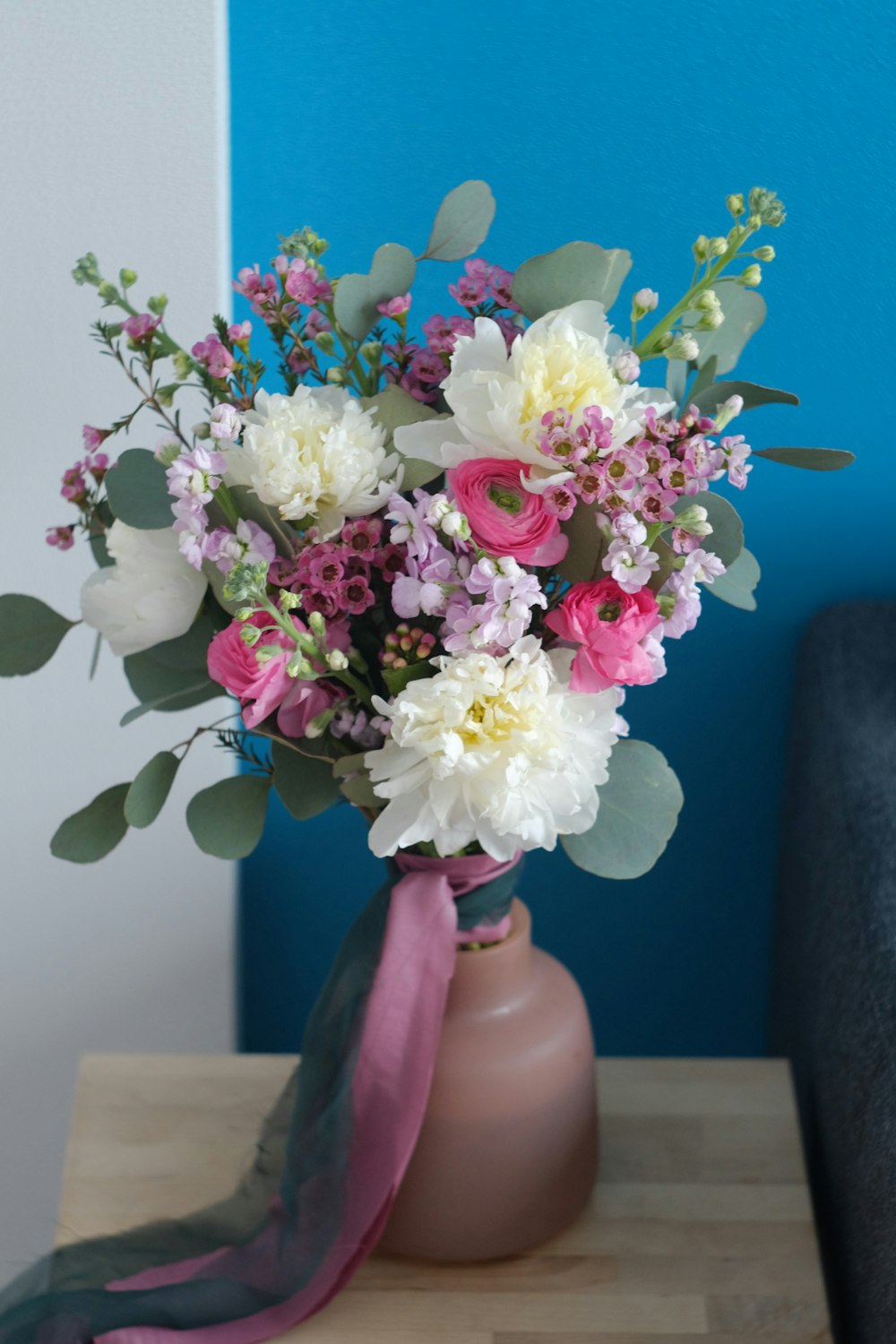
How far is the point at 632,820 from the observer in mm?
734

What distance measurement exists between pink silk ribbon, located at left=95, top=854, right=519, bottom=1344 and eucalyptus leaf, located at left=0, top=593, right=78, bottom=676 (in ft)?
0.87

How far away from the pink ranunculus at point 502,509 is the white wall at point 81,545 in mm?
503

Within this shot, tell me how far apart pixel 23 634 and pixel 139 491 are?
14 centimetres

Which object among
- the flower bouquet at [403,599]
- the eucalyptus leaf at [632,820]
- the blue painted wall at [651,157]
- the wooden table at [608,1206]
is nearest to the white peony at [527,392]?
the flower bouquet at [403,599]

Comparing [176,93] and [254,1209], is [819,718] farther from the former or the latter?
[176,93]

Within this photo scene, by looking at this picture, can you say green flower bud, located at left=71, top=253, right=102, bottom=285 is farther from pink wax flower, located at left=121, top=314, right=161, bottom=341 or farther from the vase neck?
the vase neck

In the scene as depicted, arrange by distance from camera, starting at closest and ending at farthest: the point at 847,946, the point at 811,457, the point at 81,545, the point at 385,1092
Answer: the point at 811,457
the point at 385,1092
the point at 847,946
the point at 81,545

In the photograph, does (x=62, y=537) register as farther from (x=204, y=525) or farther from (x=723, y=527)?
(x=723, y=527)

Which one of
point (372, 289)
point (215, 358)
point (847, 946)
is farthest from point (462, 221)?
point (847, 946)

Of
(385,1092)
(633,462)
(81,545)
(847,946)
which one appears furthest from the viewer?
(81,545)

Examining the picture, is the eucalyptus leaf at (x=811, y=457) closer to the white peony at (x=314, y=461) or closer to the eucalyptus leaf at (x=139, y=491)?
the white peony at (x=314, y=461)

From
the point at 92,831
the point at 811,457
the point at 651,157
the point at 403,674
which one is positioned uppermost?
the point at 651,157

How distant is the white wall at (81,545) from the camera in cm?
99

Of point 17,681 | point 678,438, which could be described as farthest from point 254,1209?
point 678,438
